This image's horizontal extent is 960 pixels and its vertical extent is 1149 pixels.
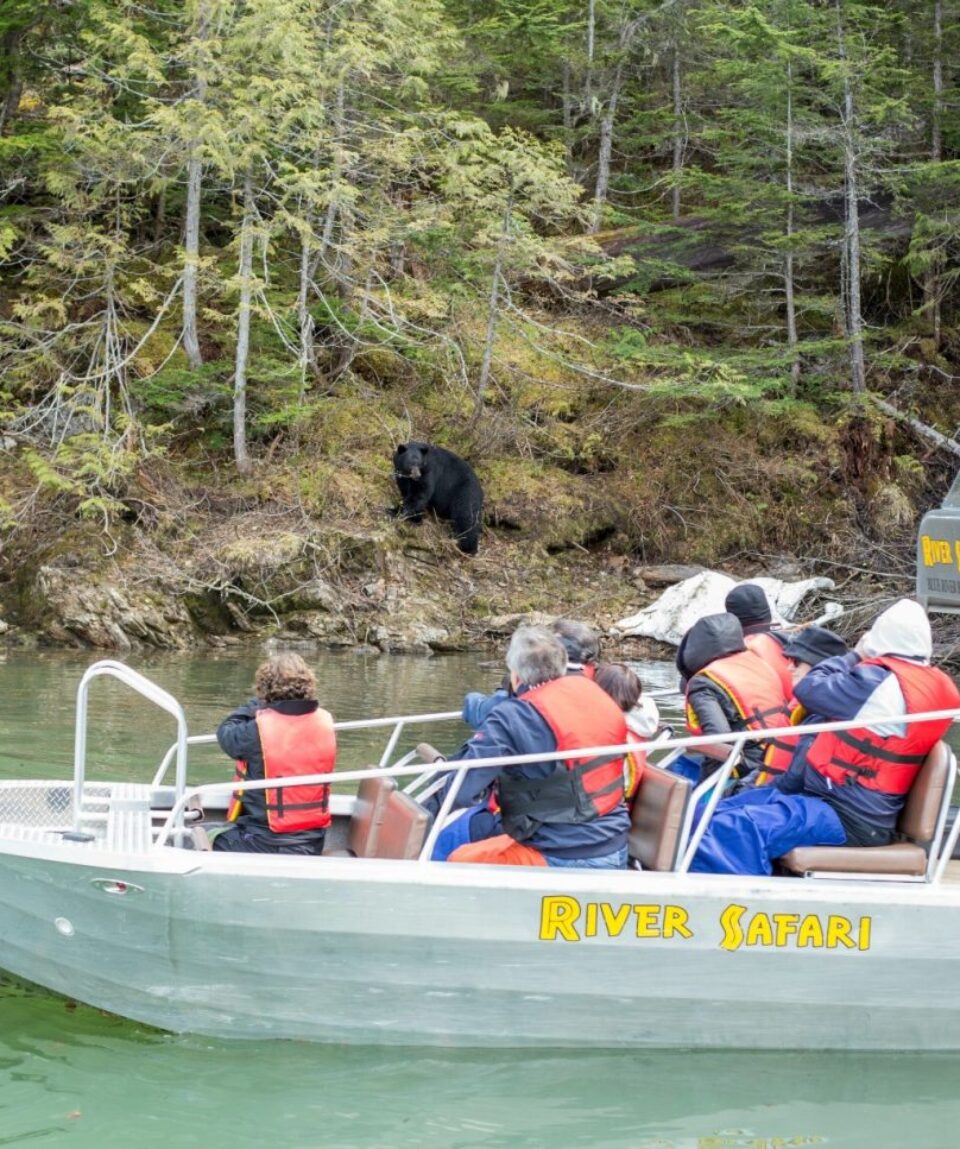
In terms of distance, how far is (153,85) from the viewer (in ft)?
62.5

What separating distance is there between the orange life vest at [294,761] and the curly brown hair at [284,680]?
0.08 metres

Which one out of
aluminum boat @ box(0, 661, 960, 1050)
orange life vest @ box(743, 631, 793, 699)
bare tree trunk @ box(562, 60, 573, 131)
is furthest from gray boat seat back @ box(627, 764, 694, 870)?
bare tree trunk @ box(562, 60, 573, 131)

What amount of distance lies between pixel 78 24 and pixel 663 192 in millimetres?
10348

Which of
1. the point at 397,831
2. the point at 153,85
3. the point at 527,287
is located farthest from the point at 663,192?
the point at 397,831

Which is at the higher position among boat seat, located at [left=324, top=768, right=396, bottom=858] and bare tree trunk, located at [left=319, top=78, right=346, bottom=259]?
bare tree trunk, located at [left=319, top=78, right=346, bottom=259]

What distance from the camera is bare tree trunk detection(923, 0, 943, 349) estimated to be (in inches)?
804

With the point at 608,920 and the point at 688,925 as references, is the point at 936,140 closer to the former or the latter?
the point at 688,925

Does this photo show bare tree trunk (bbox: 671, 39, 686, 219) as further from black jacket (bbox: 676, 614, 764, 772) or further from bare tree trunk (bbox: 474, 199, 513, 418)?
black jacket (bbox: 676, 614, 764, 772)

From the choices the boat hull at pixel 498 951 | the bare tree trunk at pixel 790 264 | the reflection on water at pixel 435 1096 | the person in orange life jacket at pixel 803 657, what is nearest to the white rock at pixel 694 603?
the bare tree trunk at pixel 790 264

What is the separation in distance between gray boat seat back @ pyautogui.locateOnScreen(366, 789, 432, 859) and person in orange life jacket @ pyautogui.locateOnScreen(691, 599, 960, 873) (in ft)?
3.79

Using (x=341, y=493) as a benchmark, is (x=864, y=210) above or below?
above

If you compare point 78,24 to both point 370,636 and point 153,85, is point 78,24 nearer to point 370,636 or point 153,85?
point 153,85

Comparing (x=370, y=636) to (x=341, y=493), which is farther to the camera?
(x=341, y=493)

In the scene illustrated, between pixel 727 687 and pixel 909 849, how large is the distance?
1.13 meters
